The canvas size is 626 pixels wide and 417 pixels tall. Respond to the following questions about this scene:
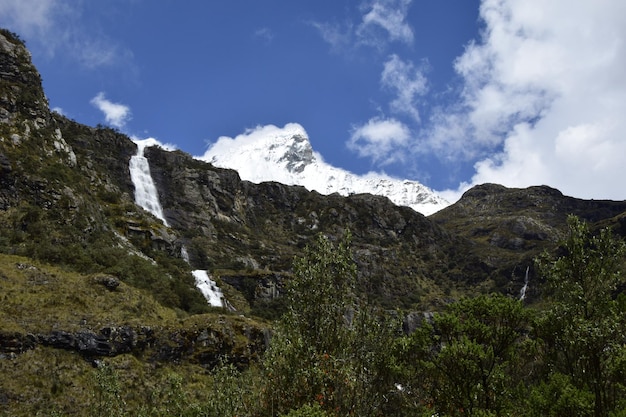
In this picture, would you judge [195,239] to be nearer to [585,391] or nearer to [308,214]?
[308,214]

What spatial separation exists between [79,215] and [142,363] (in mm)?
39629

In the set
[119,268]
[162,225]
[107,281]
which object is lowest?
[107,281]

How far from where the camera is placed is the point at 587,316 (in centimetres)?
2134

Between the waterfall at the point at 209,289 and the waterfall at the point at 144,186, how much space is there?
36339 mm

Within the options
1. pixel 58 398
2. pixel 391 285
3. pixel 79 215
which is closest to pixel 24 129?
pixel 79 215

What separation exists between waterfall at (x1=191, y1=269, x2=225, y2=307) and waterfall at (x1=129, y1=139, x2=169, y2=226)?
119 feet

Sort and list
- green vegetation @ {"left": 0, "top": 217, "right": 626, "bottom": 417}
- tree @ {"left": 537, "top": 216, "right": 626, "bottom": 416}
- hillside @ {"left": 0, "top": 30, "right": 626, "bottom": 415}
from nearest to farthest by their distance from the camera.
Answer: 1. green vegetation @ {"left": 0, "top": 217, "right": 626, "bottom": 417}
2. tree @ {"left": 537, "top": 216, "right": 626, "bottom": 416}
3. hillside @ {"left": 0, "top": 30, "right": 626, "bottom": 415}

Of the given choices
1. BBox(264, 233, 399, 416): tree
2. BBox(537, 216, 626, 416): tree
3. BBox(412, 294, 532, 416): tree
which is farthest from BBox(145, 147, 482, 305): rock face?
BBox(264, 233, 399, 416): tree

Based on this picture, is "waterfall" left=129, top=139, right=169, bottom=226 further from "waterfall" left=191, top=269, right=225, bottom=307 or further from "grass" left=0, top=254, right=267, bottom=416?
"grass" left=0, top=254, right=267, bottom=416

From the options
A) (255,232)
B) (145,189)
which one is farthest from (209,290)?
(255,232)

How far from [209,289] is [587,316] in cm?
8835

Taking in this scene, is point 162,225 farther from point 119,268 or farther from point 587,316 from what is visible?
point 587,316

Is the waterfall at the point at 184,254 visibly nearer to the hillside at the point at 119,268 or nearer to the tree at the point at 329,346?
the hillside at the point at 119,268

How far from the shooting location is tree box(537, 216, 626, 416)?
1911 centimetres
